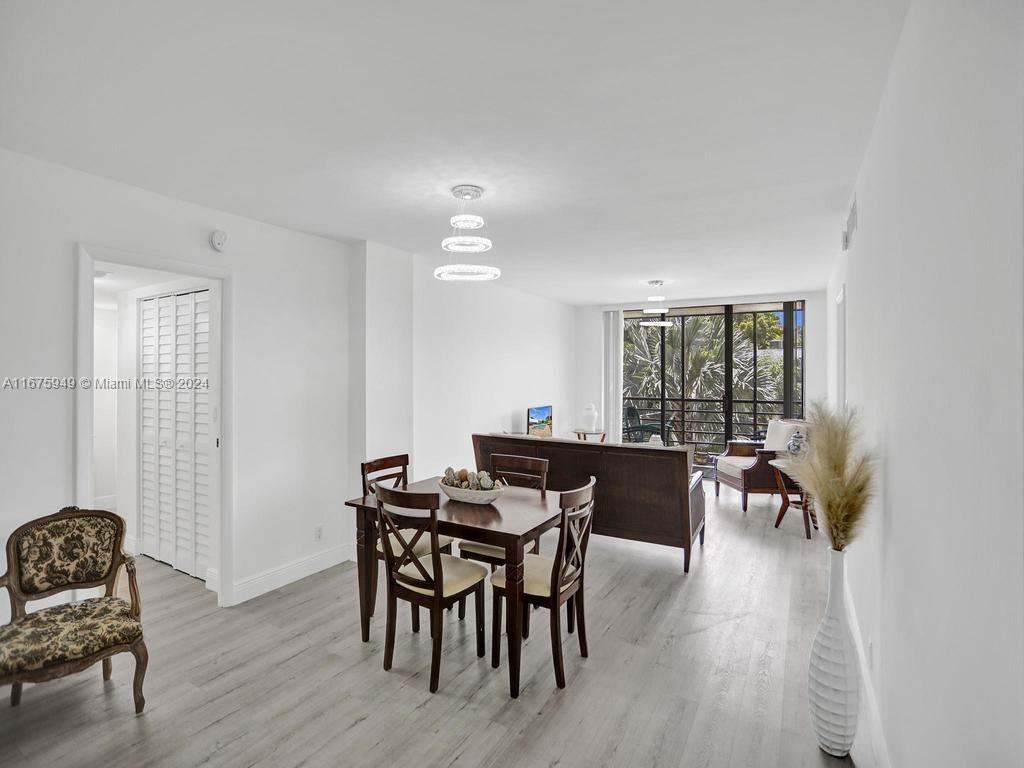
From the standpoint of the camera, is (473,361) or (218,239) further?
(473,361)

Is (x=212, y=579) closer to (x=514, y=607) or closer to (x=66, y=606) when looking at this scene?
(x=66, y=606)

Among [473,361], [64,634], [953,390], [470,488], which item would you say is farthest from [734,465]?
[64,634]

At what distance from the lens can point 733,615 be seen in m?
3.39

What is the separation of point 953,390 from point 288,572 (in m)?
4.08

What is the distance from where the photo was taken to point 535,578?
274 cm

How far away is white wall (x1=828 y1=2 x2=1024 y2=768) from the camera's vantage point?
2.90ft

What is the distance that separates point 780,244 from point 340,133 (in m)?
3.63

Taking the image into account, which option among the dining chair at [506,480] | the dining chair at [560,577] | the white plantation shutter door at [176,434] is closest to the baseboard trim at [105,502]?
the white plantation shutter door at [176,434]

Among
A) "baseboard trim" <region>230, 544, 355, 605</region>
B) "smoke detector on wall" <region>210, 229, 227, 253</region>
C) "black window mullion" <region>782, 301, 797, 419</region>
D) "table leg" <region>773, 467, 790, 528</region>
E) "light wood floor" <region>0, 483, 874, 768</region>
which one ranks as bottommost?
"light wood floor" <region>0, 483, 874, 768</region>

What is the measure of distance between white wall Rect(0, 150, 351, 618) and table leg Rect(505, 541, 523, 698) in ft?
7.16

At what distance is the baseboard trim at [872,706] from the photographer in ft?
6.49

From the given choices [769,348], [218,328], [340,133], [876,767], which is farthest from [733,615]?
[769,348]

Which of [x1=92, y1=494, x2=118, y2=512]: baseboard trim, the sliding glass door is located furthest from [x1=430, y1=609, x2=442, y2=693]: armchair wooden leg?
the sliding glass door

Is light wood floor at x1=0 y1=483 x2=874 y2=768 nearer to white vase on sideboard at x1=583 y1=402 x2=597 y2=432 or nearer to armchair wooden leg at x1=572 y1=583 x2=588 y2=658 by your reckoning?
armchair wooden leg at x1=572 y1=583 x2=588 y2=658
